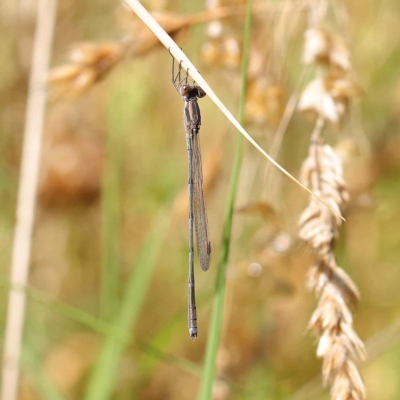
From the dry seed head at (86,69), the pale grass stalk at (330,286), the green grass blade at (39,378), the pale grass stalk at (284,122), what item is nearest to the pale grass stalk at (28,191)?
the green grass blade at (39,378)

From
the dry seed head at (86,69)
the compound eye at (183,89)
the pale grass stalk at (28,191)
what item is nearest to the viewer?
the dry seed head at (86,69)

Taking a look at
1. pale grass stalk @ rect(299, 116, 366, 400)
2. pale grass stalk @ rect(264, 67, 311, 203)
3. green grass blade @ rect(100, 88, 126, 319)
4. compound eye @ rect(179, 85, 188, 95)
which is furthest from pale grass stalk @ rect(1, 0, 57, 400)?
pale grass stalk @ rect(299, 116, 366, 400)

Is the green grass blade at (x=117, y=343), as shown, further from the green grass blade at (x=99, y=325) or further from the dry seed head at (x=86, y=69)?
the dry seed head at (x=86, y=69)

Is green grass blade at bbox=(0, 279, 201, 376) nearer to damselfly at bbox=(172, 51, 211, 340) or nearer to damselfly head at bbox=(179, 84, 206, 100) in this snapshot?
damselfly at bbox=(172, 51, 211, 340)

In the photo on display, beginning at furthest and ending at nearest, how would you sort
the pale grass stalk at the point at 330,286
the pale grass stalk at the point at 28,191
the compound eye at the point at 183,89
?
the pale grass stalk at the point at 28,191, the compound eye at the point at 183,89, the pale grass stalk at the point at 330,286

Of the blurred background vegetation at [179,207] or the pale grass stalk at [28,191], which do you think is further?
the pale grass stalk at [28,191]

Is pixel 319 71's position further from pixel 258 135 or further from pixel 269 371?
pixel 269 371

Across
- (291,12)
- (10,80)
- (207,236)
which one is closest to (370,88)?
(291,12)

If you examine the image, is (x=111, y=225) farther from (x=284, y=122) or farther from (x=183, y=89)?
(x=284, y=122)
